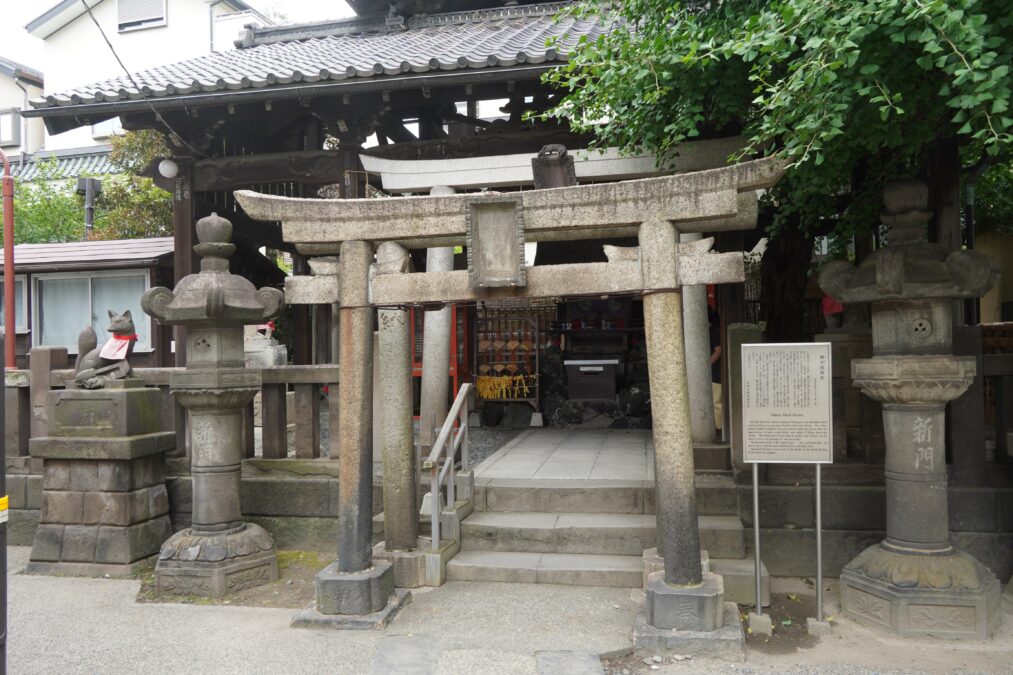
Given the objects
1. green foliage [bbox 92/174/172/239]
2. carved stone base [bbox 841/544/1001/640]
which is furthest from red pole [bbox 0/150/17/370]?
→ carved stone base [bbox 841/544/1001/640]

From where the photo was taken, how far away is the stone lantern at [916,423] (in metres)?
4.50

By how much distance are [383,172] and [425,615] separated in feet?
14.4

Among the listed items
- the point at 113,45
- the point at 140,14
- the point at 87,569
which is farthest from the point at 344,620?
the point at 140,14

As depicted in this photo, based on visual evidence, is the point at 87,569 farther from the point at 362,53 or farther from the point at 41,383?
the point at 362,53

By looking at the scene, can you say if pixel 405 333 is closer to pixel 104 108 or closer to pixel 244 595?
pixel 244 595

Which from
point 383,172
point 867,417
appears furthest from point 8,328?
point 867,417

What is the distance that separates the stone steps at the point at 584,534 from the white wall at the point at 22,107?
945 inches

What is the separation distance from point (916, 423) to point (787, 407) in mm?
969

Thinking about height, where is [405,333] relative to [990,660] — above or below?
above

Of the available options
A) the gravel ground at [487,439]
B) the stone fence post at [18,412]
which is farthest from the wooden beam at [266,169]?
the gravel ground at [487,439]

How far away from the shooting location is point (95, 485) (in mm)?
6012

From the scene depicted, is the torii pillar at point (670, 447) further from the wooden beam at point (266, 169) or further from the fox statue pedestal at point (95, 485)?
the wooden beam at point (266, 169)

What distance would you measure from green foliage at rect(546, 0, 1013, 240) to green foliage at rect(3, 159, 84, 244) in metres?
15.9

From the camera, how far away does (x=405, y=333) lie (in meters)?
5.32
